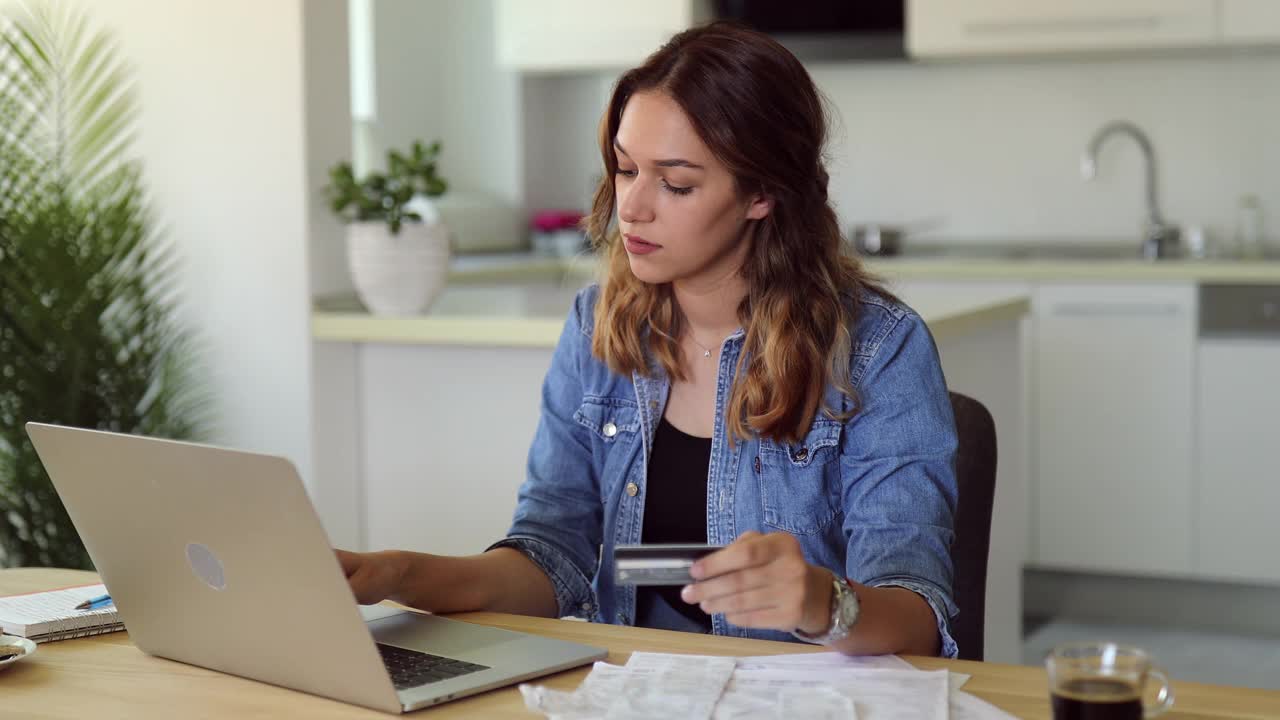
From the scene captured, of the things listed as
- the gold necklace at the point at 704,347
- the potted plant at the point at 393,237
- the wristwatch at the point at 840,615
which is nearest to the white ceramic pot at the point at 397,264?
the potted plant at the point at 393,237

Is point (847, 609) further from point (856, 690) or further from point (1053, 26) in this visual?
point (1053, 26)

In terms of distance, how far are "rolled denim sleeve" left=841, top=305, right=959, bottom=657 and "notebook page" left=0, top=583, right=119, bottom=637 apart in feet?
2.37

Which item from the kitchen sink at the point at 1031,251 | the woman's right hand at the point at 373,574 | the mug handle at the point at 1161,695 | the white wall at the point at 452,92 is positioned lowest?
the woman's right hand at the point at 373,574

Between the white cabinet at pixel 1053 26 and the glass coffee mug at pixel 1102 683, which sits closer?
the glass coffee mug at pixel 1102 683

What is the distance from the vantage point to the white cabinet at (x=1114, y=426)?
395 centimetres

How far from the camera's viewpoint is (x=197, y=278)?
2.95 metres

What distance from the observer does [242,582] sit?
3.82 ft

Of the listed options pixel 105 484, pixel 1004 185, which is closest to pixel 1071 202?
pixel 1004 185

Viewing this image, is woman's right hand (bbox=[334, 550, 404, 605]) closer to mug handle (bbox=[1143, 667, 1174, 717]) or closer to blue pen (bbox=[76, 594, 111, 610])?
blue pen (bbox=[76, 594, 111, 610])

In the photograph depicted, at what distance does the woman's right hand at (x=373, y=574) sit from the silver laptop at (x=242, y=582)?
4.0 inches

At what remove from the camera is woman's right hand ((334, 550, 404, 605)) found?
4.75ft

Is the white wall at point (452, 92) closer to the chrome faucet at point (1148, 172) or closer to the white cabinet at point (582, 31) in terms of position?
the white cabinet at point (582, 31)

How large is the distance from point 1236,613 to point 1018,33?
65.6 inches

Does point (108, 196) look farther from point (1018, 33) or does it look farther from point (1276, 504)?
point (1276, 504)
